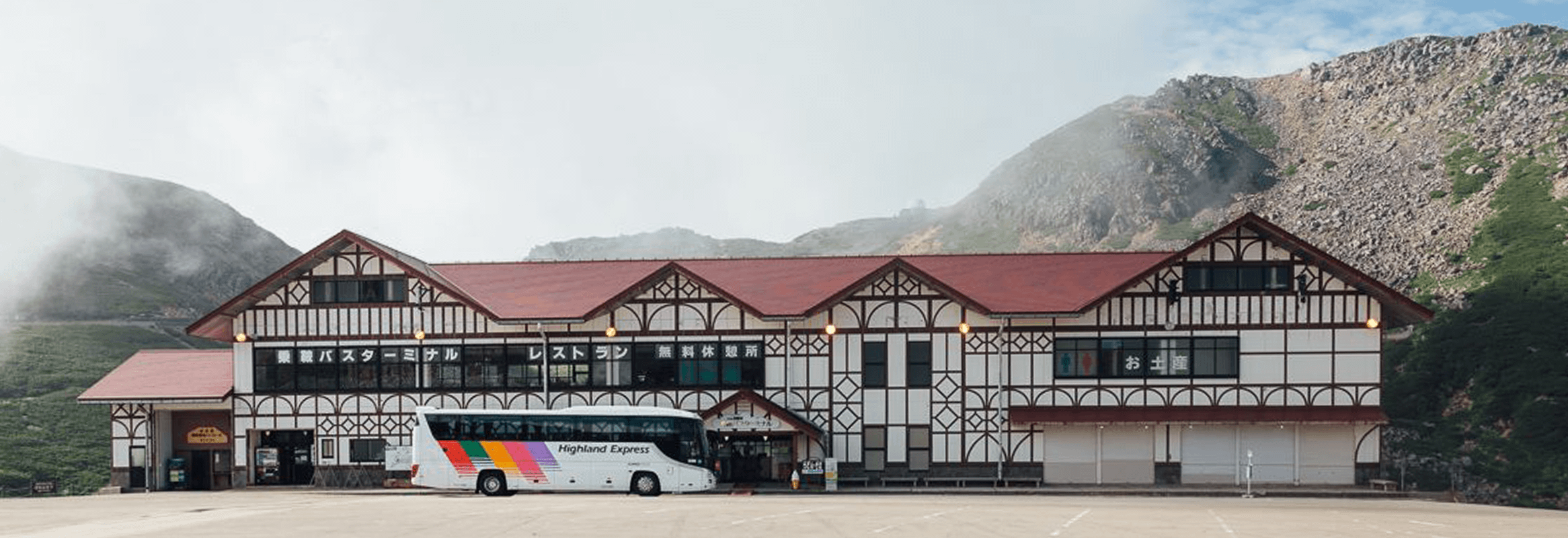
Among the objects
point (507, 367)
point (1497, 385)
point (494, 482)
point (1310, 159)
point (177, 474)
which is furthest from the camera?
point (1310, 159)

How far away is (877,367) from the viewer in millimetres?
43656

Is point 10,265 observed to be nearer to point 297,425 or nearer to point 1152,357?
point 297,425

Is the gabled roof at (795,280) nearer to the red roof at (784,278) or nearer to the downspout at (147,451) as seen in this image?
the red roof at (784,278)

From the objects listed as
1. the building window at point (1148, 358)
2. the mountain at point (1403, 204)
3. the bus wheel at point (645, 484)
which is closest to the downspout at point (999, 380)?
the building window at point (1148, 358)

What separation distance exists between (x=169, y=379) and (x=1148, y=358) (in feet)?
123

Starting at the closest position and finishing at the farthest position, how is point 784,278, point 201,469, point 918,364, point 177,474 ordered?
1. point 918,364
2. point 177,474
3. point 201,469
4. point 784,278

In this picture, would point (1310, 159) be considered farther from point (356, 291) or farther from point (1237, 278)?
point (356, 291)

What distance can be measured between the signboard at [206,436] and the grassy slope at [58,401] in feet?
22.6

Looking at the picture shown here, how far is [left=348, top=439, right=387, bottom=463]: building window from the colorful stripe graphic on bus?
8.63 meters

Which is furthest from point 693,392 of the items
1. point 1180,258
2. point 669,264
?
point 1180,258

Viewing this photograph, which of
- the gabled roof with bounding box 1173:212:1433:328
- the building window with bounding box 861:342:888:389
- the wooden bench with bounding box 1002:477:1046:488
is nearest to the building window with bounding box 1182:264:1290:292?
the gabled roof with bounding box 1173:212:1433:328

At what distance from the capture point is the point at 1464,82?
410 feet

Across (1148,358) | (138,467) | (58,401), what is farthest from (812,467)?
(58,401)

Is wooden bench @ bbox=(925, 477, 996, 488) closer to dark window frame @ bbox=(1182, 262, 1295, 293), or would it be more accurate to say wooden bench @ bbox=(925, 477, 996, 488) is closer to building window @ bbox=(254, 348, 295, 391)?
dark window frame @ bbox=(1182, 262, 1295, 293)
